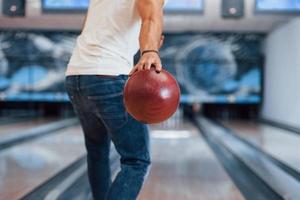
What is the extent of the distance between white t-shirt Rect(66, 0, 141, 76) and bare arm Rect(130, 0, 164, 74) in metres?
0.08

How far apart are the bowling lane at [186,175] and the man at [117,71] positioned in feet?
3.76

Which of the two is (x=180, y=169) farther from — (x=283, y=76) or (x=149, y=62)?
(x=283, y=76)

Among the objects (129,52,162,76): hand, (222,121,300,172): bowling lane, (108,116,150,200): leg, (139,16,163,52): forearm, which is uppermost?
(139,16,163,52): forearm

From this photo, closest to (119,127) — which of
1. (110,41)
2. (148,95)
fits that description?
(148,95)

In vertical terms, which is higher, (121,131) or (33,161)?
(121,131)

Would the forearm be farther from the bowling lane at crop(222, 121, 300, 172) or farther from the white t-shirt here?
the bowling lane at crop(222, 121, 300, 172)

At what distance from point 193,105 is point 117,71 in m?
8.10

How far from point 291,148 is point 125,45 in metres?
3.50

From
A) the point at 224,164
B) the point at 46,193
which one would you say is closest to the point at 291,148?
the point at 224,164

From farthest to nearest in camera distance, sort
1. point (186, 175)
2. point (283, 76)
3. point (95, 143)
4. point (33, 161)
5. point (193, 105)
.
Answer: point (193, 105), point (283, 76), point (33, 161), point (186, 175), point (95, 143)

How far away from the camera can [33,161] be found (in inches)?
147

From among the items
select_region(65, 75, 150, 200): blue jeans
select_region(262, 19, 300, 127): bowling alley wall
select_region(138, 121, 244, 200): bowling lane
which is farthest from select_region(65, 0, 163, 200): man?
select_region(262, 19, 300, 127): bowling alley wall

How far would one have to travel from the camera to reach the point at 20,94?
902 centimetres

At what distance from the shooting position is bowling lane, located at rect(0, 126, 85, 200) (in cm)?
278
